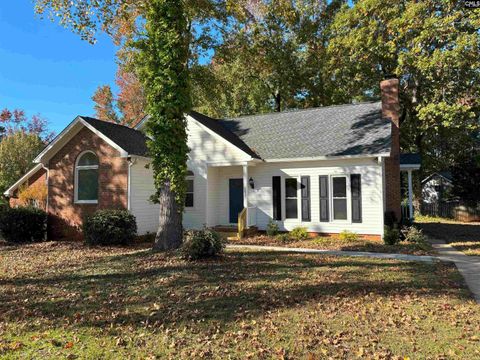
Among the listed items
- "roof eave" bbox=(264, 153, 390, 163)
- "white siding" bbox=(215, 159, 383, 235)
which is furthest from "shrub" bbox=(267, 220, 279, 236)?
"roof eave" bbox=(264, 153, 390, 163)

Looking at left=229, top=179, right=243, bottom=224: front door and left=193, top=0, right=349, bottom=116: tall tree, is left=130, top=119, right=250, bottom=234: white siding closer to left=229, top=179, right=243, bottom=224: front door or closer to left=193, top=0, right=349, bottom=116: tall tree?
left=229, top=179, right=243, bottom=224: front door

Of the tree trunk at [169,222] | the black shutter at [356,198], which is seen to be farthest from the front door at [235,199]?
the tree trunk at [169,222]

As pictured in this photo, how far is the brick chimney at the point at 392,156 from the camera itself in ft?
48.6

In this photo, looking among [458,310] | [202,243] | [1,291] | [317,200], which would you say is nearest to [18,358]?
[1,291]

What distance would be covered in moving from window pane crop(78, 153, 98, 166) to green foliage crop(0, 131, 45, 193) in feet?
46.0

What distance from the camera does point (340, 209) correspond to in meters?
14.5

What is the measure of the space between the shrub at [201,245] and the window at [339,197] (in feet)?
21.1

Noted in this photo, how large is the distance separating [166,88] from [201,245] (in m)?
4.82

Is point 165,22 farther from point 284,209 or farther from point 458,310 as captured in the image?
point 458,310

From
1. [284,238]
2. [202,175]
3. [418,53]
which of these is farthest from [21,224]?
[418,53]

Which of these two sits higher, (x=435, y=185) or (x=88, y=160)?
(x=88, y=160)

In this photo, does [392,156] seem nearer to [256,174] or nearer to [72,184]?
[256,174]

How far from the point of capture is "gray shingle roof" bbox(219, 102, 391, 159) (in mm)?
14492

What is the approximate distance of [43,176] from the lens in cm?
1770
